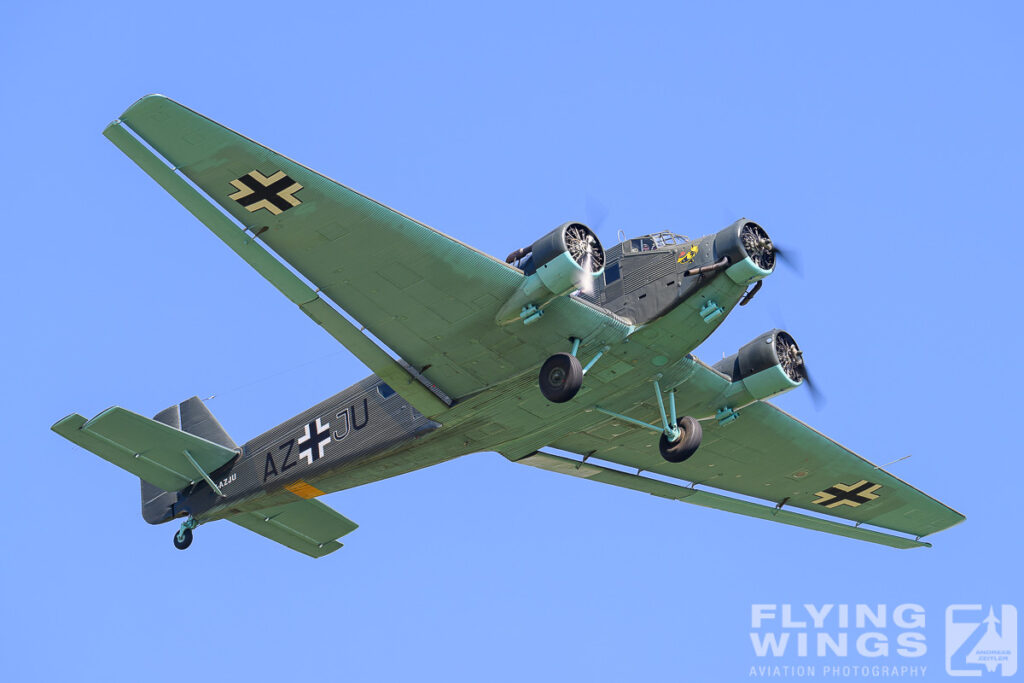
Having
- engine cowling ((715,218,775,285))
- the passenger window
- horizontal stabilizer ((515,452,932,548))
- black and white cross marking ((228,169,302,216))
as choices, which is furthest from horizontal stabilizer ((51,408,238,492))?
engine cowling ((715,218,775,285))

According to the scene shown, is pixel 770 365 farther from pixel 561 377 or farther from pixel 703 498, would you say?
pixel 703 498

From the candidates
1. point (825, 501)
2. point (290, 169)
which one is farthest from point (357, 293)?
point (825, 501)

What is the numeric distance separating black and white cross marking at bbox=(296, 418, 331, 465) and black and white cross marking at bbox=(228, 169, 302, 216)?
22.8 feet

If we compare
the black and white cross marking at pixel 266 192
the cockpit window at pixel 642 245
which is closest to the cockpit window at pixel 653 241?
the cockpit window at pixel 642 245

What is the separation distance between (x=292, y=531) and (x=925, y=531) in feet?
52.2

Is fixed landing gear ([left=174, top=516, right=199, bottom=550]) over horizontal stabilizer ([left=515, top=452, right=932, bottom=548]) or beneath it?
beneath

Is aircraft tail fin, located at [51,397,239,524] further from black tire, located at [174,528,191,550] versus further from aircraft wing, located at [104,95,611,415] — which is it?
aircraft wing, located at [104,95,611,415]

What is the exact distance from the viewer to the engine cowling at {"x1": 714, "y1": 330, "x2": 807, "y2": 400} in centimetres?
2319

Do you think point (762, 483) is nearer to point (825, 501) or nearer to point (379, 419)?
point (825, 501)

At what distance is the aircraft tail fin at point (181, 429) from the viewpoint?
87.3ft

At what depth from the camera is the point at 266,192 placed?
1847 cm

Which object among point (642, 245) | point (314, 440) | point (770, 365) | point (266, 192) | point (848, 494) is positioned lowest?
point (314, 440)

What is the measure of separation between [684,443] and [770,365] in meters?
2.68

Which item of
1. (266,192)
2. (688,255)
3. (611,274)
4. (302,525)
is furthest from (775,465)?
(266,192)
